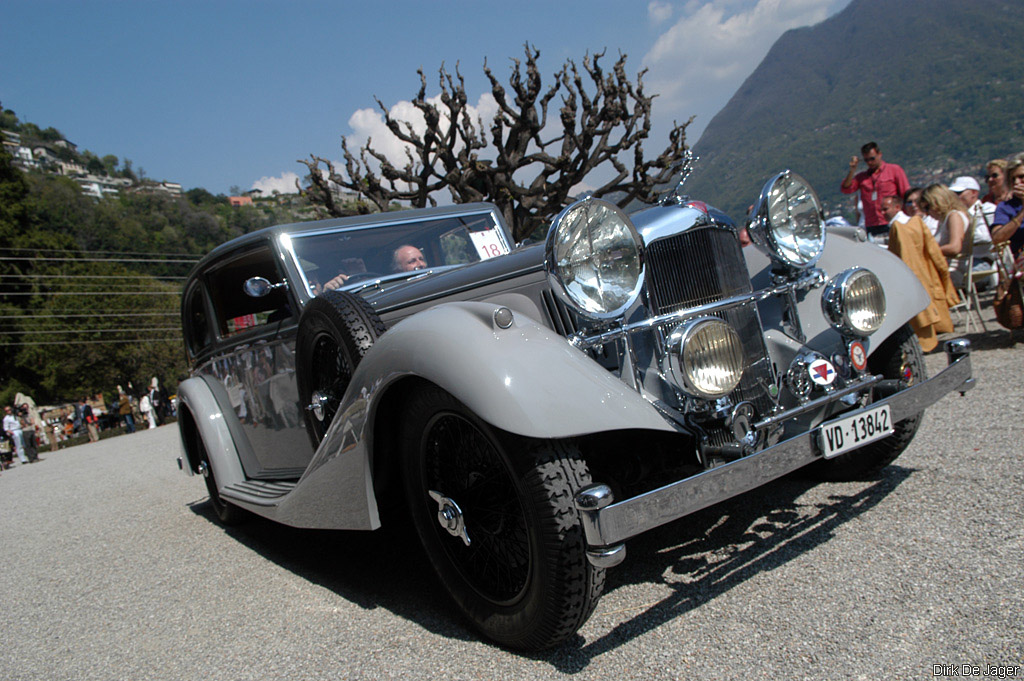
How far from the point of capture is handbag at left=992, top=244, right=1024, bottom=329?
5.14 metres

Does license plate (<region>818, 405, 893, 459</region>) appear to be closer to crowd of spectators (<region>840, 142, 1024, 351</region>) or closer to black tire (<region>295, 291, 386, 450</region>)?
black tire (<region>295, 291, 386, 450</region>)

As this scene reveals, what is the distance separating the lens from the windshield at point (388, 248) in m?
3.26

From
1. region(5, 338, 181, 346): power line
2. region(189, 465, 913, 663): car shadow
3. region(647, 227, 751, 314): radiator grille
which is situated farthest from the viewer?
region(5, 338, 181, 346): power line

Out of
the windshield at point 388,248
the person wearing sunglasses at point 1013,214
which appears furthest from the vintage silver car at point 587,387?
the person wearing sunglasses at point 1013,214

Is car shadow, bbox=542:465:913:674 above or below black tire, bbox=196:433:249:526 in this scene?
below

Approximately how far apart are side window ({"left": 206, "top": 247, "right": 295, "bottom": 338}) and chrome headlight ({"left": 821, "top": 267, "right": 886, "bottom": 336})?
8.24ft

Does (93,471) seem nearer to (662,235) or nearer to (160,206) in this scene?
(662,235)

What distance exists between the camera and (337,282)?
3.25 metres

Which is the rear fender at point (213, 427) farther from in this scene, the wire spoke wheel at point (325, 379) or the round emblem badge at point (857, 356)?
the round emblem badge at point (857, 356)

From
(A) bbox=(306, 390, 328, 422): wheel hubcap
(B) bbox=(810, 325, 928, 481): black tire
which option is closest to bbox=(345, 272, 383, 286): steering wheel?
(A) bbox=(306, 390, 328, 422): wheel hubcap

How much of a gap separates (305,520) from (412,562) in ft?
1.94

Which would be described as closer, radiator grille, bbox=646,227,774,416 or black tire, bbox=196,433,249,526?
radiator grille, bbox=646,227,774,416

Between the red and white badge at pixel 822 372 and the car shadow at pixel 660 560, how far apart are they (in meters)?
0.59

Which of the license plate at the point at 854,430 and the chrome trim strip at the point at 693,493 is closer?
the chrome trim strip at the point at 693,493
